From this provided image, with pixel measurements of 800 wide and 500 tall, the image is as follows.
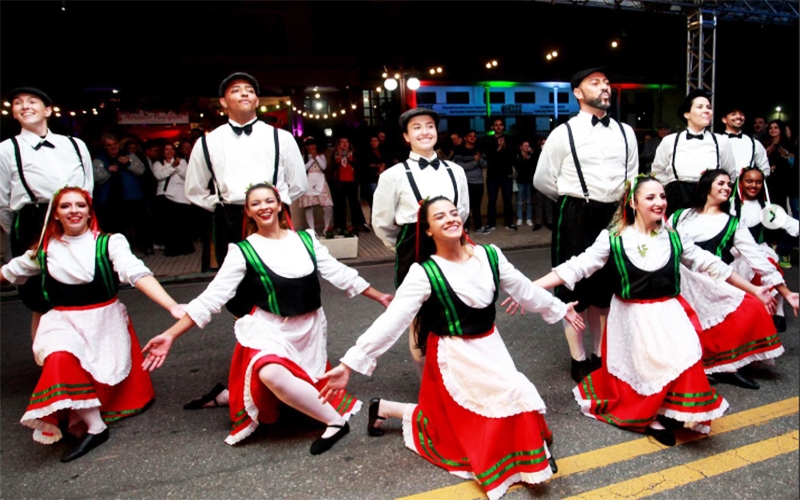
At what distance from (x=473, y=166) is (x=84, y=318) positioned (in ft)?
25.0

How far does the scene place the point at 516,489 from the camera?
2.81 meters

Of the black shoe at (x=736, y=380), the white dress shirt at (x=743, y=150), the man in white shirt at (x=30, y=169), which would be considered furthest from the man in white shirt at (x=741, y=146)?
the man in white shirt at (x=30, y=169)

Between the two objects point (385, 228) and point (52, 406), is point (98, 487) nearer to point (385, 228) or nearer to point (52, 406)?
point (52, 406)

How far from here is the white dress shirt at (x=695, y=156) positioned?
5.29 m

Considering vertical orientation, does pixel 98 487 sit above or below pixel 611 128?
below

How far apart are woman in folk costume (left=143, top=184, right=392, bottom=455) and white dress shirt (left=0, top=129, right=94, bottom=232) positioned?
1760 millimetres

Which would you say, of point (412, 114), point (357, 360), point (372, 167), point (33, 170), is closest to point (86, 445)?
point (357, 360)

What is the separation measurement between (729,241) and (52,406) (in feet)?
14.2

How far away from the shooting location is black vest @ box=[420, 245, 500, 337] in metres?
2.91

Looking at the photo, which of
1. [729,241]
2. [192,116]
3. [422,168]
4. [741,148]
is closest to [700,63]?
[741,148]

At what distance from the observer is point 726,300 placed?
3.98 m

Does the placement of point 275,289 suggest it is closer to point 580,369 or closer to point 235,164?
point 235,164

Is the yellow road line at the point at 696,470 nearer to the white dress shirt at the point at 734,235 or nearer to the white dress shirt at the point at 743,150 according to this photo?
the white dress shirt at the point at 734,235

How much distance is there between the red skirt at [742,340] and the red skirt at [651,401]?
671 mm
